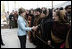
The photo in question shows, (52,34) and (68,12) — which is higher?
(68,12)

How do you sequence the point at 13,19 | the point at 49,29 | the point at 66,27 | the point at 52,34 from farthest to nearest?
the point at 13,19 < the point at 49,29 < the point at 52,34 < the point at 66,27

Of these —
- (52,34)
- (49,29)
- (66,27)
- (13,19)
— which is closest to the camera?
(66,27)

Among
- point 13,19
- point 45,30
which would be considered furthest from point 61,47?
point 13,19

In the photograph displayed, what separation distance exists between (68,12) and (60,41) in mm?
821

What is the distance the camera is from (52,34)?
5.99 meters

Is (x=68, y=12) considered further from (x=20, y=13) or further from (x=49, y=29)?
(x=20, y=13)

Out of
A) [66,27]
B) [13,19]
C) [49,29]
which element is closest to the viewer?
[66,27]

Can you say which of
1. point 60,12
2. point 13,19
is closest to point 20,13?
point 60,12

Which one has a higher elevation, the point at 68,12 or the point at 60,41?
the point at 68,12

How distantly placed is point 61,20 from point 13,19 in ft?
52.8

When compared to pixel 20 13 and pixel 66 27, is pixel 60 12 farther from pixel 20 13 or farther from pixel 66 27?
pixel 20 13

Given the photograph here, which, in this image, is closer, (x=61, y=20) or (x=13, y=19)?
(x=61, y=20)

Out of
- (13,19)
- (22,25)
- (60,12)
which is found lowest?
(13,19)

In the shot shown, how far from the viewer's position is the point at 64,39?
219 inches
